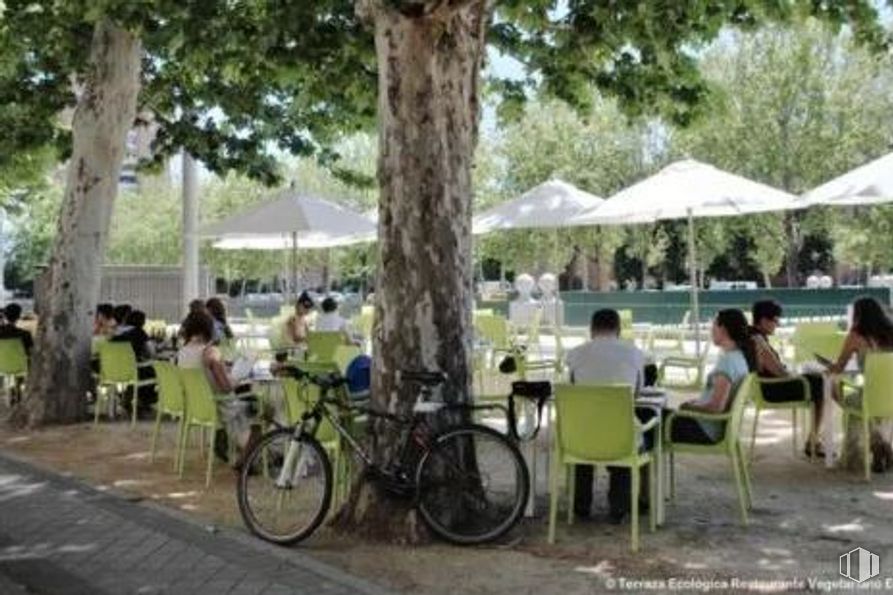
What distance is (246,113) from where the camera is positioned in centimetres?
1686

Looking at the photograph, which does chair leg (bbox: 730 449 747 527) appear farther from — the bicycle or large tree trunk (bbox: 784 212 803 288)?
large tree trunk (bbox: 784 212 803 288)

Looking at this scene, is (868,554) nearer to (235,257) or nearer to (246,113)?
(246,113)

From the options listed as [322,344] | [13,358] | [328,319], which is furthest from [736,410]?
[13,358]

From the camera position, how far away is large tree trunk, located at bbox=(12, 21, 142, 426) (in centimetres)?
1339

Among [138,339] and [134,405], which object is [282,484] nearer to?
[134,405]

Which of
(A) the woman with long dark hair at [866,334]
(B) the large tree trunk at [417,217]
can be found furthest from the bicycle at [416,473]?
(A) the woman with long dark hair at [866,334]

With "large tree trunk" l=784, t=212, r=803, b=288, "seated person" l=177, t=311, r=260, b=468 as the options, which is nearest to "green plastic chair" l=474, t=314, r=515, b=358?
"seated person" l=177, t=311, r=260, b=468

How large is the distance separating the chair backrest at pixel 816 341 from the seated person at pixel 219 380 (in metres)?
5.57

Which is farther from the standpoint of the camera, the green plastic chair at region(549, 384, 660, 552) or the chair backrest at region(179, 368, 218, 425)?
the chair backrest at region(179, 368, 218, 425)

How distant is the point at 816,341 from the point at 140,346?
748cm

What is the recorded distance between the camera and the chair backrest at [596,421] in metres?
6.77

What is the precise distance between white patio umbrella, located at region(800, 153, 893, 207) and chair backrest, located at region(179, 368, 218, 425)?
21.7 ft

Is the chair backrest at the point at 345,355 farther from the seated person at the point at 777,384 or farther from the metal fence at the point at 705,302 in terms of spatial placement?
the metal fence at the point at 705,302

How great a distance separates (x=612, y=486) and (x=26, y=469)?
18.6 feet
